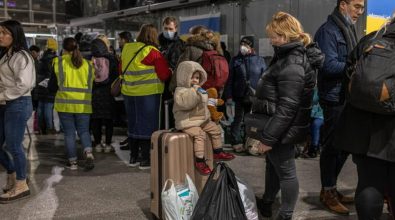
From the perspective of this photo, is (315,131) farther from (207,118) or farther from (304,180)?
(207,118)

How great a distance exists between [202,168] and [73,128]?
7.96ft

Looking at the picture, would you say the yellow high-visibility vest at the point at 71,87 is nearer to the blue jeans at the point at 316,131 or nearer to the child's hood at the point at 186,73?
the child's hood at the point at 186,73

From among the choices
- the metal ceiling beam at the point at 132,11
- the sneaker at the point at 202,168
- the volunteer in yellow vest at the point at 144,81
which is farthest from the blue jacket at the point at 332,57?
the metal ceiling beam at the point at 132,11

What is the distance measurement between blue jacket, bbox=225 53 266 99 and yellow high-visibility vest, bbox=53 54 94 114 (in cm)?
204

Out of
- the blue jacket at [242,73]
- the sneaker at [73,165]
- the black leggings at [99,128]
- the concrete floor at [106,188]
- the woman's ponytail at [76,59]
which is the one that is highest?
the woman's ponytail at [76,59]

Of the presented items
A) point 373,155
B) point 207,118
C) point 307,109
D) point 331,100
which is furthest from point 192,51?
point 373,155

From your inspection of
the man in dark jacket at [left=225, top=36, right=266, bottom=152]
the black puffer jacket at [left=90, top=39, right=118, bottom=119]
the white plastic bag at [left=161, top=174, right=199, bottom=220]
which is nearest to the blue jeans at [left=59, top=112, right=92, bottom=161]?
the black puffer jacket at [left=90, top=39, right=118, bottom=119]

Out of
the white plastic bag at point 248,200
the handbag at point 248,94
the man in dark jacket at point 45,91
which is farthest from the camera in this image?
the man in dark jacket at point 45,91

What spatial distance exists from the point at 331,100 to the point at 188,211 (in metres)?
1.55

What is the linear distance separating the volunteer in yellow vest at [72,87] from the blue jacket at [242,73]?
1999 millimetres

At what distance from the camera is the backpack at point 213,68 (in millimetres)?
5211

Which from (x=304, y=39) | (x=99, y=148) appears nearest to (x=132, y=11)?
(x=99, y=148)

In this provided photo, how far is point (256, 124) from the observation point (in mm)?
3299

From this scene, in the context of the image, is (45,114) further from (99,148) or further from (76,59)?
(76,59)
